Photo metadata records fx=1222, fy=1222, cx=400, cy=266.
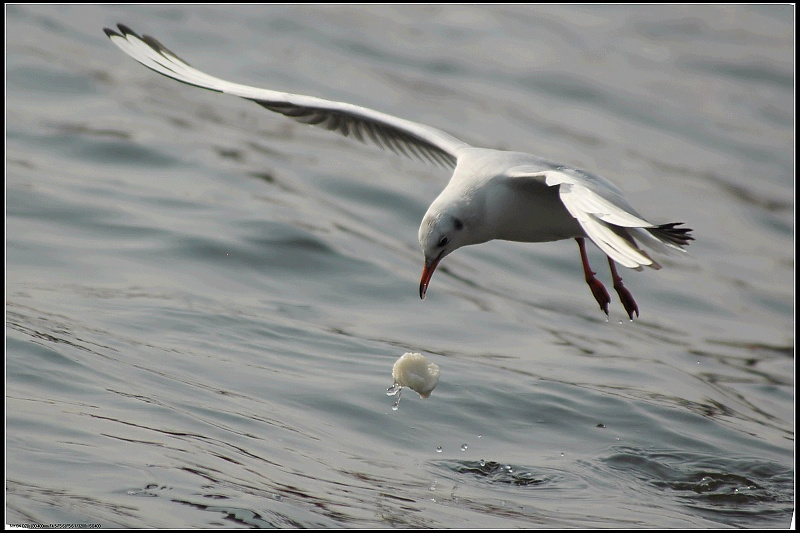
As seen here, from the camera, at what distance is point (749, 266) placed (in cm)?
1167

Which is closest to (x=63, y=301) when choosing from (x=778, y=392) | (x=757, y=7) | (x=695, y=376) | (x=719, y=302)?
(x=695, y=376)

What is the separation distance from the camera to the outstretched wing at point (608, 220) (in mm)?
4887

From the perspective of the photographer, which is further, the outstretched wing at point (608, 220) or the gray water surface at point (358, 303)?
the gray water surface at point (358, 303)

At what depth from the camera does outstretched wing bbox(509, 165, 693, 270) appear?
16.0 feet

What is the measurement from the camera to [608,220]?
16.5ft

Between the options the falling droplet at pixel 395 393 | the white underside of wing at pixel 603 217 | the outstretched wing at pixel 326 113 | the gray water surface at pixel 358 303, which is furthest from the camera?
the outstretched wing at pixel 326 113

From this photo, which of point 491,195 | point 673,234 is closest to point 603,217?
point 673,234

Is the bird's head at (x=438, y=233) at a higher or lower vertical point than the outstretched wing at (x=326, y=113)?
lower

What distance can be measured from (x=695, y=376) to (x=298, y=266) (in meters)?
3.12

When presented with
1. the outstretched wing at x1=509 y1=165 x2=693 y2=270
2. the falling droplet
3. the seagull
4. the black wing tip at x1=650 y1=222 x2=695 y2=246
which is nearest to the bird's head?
the seagull

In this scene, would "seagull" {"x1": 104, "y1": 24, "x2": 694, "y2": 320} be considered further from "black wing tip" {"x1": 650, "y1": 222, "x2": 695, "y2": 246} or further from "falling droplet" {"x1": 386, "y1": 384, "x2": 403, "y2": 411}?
"falling droplet" {"x1": 386, "y1": 384, "x2": 403, "y2": 411}

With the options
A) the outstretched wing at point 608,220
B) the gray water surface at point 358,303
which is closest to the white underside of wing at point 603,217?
the outstretched wing at point 608,220

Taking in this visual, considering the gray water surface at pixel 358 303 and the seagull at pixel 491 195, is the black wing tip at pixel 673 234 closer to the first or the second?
the seagull at pixel 491 195

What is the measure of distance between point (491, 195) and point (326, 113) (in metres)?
1.85
